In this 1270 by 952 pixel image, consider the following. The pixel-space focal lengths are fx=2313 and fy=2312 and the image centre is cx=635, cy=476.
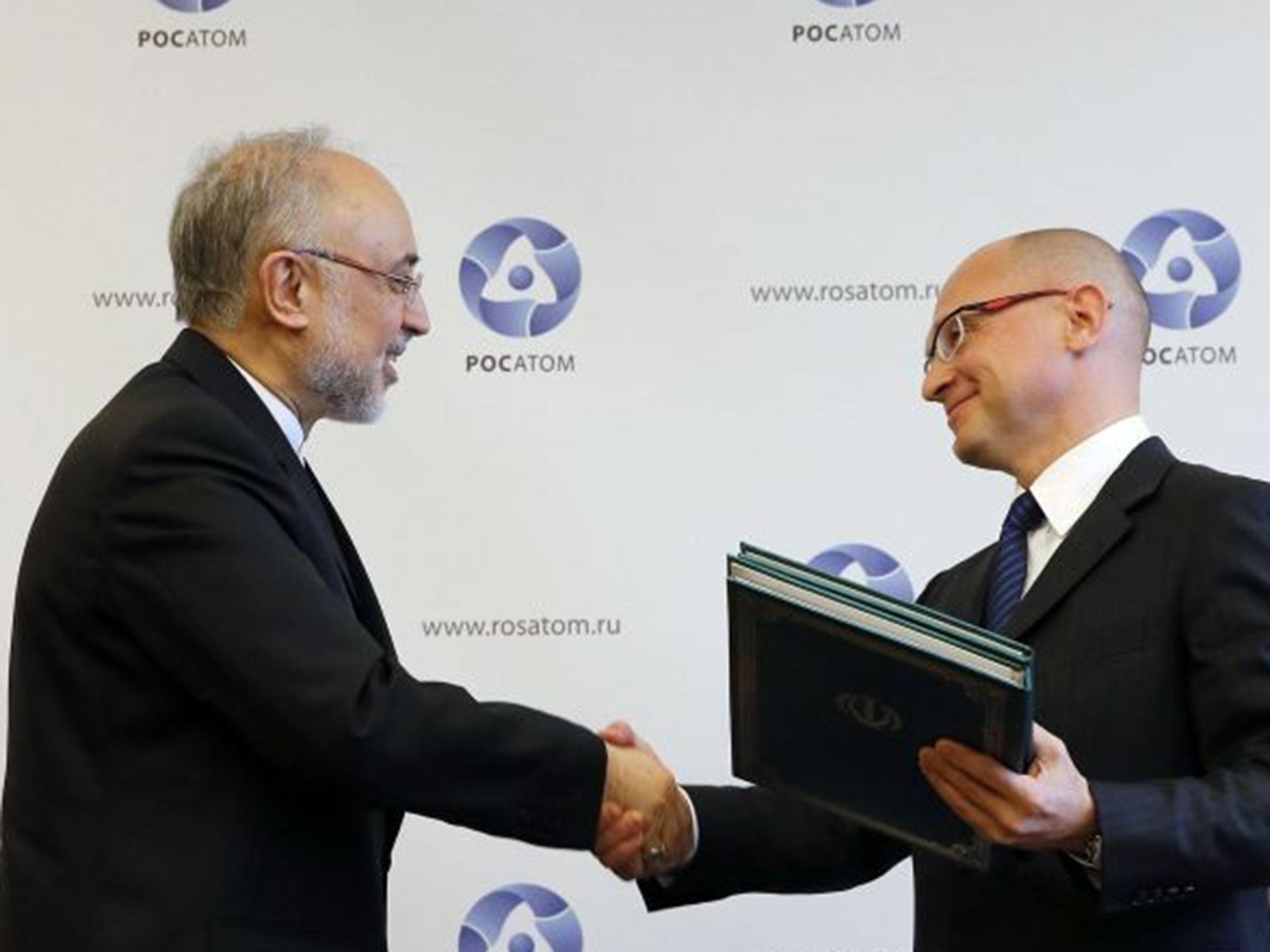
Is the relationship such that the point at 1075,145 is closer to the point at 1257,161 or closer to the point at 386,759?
the point at 1257,161

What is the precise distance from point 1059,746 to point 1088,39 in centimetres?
232

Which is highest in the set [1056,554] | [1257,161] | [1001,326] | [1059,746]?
[1257,161]

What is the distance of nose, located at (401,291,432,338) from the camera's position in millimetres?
3354

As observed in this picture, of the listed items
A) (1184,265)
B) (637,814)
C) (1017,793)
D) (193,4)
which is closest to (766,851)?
(637,814)

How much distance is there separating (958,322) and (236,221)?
1.12m

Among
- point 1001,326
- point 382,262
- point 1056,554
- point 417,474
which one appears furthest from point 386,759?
point 417,474

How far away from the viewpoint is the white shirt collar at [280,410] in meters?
3.13

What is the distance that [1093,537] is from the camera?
10.6 ft

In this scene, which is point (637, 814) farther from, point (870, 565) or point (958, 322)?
point (870, 565)

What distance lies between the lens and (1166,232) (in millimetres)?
4730

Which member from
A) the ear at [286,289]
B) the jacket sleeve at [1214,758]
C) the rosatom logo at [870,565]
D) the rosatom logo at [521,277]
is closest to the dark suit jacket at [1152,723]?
the jacket sleeve at [1214,758]

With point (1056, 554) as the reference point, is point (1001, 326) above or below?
above

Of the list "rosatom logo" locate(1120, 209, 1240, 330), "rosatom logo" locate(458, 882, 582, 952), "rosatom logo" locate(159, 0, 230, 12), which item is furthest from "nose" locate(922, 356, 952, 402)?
"rosatom logo" locate(159, 0, 230, 12)

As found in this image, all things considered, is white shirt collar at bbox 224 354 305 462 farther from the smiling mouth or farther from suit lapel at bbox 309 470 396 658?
the smiling mouth
